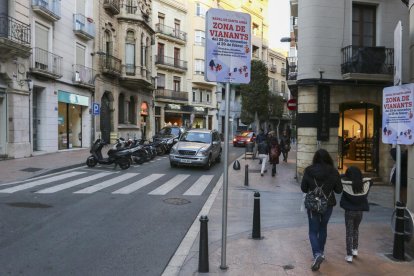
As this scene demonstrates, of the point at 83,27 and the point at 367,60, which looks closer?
the point at 367,60

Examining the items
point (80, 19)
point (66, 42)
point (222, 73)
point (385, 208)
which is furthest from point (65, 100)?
point (222, 73)

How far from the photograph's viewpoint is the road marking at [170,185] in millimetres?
11794

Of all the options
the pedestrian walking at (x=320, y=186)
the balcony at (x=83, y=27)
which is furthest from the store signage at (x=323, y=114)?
the balcony at (x=83, y=27)

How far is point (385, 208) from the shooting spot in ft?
33.7

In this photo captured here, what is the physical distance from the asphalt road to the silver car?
3.10m

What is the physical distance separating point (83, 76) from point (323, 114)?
1760cm

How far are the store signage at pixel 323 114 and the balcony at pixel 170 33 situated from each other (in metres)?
35.0

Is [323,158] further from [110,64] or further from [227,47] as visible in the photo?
[110,64]

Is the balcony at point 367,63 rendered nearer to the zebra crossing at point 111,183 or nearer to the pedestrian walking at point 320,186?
the zebra crossing at point 111,183

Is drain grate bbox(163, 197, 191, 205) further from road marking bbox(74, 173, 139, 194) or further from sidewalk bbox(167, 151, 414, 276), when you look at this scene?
road marking bbox(74, 173, 139, 194)

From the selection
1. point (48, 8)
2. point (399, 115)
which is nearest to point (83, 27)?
point (48, 8)

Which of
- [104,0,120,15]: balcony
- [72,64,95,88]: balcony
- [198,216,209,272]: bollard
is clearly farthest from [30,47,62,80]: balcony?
[198,216,209,272]: bollard

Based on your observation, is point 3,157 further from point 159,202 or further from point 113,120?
point 113,120

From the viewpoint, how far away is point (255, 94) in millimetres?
50812
